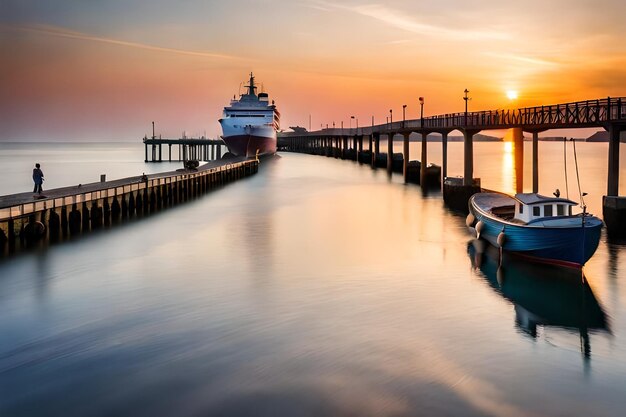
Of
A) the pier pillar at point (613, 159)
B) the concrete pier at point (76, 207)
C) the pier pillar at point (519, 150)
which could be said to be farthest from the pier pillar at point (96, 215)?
the pier pillar at point (519, 150)

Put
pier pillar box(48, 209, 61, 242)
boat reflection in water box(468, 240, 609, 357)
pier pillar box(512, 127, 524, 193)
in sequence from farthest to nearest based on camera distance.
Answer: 1. pier pillar box(512, 127, 524, 193)
2. pier pillar box(48, 209, 61, 242)
3. boat reflection in water box(468, 240, 609, 357)

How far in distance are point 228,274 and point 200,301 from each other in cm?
555

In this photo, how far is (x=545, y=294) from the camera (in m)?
26.0

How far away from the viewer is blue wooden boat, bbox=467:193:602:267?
2828cm

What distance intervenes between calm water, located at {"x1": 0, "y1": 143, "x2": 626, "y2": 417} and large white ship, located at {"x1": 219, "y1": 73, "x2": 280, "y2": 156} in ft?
364

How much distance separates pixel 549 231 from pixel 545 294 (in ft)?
13.4

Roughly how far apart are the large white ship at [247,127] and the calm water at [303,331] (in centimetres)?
11087

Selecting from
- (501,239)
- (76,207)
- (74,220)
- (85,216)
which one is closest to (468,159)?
(501,239)

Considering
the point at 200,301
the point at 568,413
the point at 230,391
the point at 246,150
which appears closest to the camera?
the point at 568,413

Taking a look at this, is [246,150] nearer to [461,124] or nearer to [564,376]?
[461,124]

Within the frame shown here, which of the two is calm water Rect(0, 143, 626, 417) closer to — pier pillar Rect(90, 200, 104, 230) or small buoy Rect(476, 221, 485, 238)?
small buoy Rect(476, 221, 485, 238)

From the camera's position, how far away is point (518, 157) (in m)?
58.8

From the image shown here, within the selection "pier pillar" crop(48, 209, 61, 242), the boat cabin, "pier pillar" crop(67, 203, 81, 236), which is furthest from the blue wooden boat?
"pier pillar" crop(67, 203, 81, 236)

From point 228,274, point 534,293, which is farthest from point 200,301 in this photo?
point 534,293
